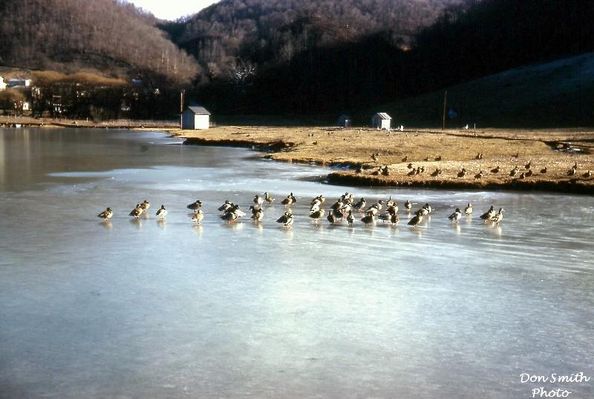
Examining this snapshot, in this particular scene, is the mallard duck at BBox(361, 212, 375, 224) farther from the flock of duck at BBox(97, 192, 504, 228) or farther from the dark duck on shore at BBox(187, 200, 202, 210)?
the dark duck on shore at BBox(187, 200, 202, 210)

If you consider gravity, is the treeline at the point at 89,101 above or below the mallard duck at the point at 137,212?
above

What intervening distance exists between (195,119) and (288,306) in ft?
303

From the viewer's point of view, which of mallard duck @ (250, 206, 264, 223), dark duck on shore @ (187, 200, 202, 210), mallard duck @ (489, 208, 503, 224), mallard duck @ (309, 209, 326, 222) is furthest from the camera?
dark duck on shore @ (187, 200, 202, 210)

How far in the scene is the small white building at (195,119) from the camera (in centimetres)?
10188

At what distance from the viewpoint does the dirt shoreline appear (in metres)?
32.8

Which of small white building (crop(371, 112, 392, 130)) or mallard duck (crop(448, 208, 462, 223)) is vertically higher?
small white building (crop(371, 112, 392, 130))

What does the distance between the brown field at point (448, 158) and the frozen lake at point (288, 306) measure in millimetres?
9489

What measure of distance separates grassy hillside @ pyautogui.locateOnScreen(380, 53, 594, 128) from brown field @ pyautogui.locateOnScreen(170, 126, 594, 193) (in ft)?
62.1

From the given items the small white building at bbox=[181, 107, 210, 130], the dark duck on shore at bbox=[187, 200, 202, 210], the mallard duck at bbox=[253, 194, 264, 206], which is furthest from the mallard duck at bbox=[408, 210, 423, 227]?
the small white building at bbox=[181, 107, 210, 130]

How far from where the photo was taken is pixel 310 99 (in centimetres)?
15762

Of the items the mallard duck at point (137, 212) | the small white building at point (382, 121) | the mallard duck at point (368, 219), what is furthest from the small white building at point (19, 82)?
the mallard duck at point (368, 219)

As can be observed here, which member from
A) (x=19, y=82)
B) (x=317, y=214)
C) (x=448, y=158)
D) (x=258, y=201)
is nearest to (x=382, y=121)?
(x=448, y=158)

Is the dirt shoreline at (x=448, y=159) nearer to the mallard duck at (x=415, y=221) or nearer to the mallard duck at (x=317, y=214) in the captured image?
the mallard duck at (x=317, y=214)

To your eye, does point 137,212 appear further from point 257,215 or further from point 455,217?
point 455,217
